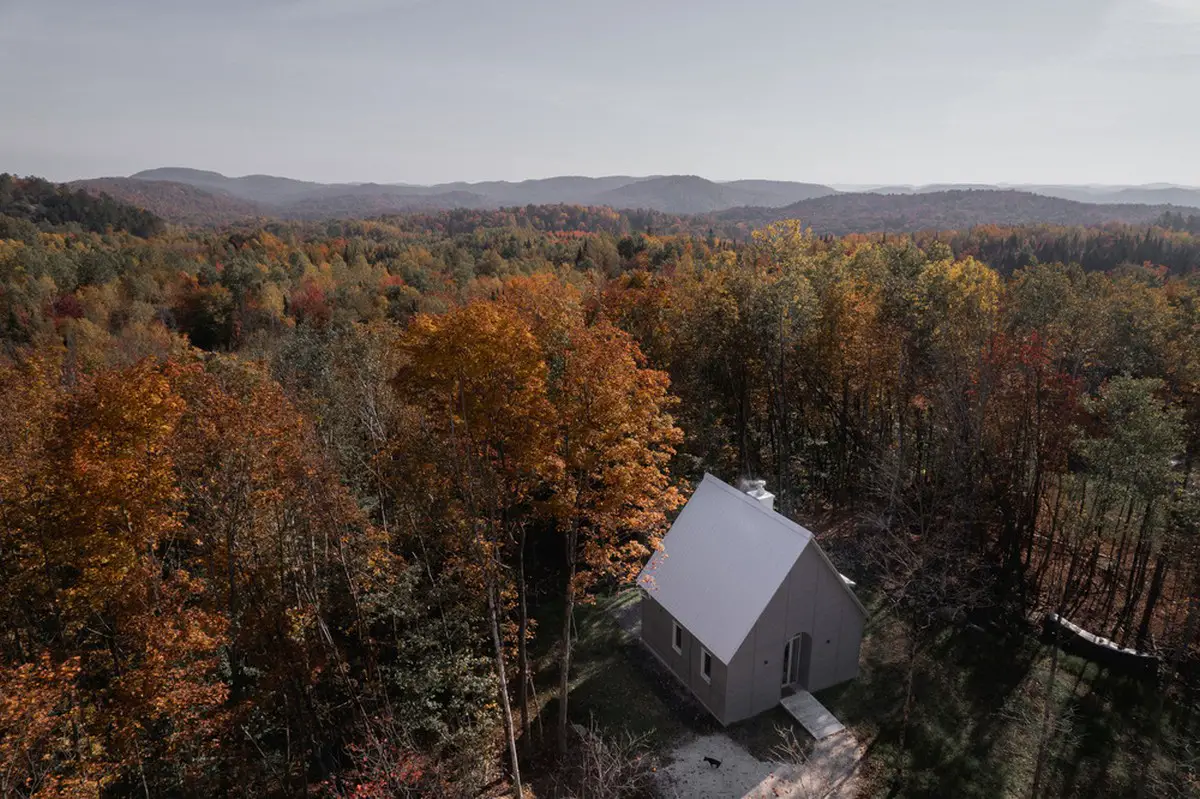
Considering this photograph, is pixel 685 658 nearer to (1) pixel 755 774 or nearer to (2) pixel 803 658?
(2) pixel 803 658

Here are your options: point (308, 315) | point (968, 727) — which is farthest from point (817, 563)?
point (308, 315)

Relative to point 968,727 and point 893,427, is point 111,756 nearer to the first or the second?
point 968,727

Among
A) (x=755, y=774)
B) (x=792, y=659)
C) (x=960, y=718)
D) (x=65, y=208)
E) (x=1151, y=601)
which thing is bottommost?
(x=755, y=774)

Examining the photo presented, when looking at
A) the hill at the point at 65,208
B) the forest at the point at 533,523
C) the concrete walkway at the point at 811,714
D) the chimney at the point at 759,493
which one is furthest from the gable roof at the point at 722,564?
the hill at the point at 65,208

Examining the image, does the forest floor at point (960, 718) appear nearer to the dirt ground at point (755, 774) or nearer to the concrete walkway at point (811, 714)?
the dirt ground at point (755, 774)

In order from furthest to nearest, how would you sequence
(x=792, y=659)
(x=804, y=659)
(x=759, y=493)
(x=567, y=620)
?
1. (x=759, y=493)
2. (x=792, y=659)
3. (x=804, y=659)
4. (x=567, y=620)

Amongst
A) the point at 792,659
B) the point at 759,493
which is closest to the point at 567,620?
the point at 792,659

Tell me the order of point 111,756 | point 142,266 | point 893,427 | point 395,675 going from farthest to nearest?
1. point 142,266
2. point 893,427
3. point 395,675
4. point 111,756
